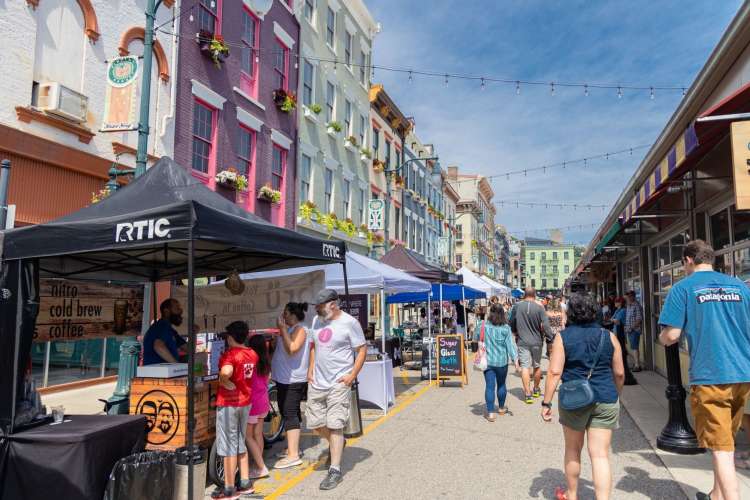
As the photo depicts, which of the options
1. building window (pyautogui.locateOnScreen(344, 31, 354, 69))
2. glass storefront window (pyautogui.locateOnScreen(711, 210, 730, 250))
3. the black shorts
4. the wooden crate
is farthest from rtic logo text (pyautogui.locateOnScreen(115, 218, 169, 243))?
building window (pyautogui.locateOnScreen(344, 31, 354, 69))

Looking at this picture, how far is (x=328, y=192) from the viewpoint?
71.8ft

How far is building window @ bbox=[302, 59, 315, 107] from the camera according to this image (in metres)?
19.9

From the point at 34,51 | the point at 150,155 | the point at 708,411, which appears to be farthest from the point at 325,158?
the point at 708,411

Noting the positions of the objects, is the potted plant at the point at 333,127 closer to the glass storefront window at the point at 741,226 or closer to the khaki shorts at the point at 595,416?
the glass storefront window at the point at 741,226

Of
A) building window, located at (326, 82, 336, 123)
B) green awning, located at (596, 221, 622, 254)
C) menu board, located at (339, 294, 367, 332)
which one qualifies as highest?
building window, located at (326, 82, 336, 123)

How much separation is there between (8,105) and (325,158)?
1287 cm

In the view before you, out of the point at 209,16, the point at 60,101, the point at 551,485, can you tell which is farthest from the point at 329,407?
the point at 209,16

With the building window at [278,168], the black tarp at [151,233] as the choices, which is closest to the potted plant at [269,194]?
the building window at [278,168]

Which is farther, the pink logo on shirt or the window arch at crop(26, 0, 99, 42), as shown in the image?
the window arch at crop(26, 0, 99, 42)

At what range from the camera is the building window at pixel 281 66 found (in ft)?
59.2

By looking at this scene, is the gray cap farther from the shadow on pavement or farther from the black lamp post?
the black lamp post

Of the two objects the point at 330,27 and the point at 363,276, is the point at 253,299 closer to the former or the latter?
the point at 363,276

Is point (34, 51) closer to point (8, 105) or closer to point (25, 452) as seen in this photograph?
point (8, 105)

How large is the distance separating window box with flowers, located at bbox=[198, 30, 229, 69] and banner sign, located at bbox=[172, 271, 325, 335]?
7553 millimetres
